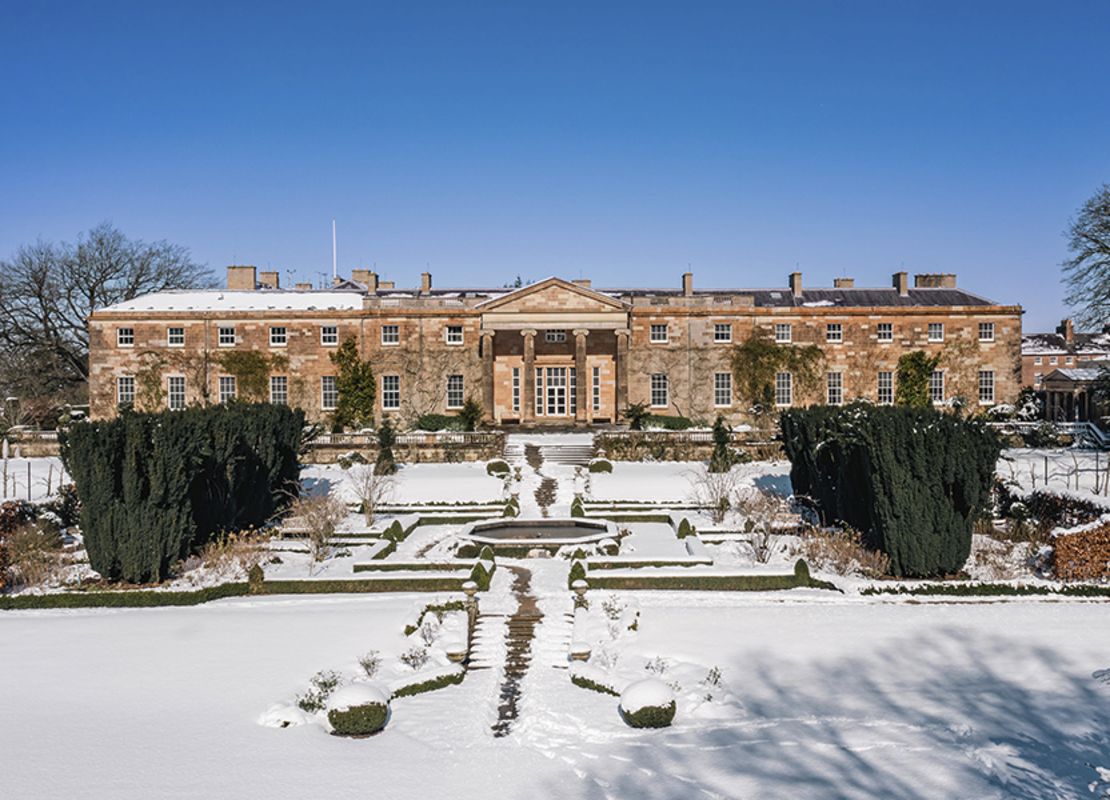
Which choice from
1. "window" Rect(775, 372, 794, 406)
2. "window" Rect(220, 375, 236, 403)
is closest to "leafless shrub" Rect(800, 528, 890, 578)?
"window" Rect(775, 372, 794, 406)

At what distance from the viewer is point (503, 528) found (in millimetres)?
21484

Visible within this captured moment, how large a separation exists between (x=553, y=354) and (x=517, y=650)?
2895 cm

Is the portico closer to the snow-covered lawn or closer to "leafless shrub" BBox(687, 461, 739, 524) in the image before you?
"leafless shrub" BBox(687, 461, 739, 524)

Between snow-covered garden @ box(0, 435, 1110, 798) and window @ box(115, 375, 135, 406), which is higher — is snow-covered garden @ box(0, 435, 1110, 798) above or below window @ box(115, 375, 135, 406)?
below

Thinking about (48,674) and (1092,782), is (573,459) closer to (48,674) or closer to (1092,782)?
(48,674)

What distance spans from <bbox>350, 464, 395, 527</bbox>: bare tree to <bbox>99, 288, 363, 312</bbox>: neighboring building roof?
14459mm

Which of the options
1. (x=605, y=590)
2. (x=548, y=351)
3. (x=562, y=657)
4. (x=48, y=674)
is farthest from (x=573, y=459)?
(x=48, y=674)

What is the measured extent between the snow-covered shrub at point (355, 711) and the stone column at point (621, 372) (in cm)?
2920

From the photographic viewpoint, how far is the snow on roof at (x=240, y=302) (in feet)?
138

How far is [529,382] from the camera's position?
3991cm

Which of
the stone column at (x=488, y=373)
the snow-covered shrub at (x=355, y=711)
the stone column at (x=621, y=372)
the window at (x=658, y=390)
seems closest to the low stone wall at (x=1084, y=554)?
the snow-covered shrub at (x=355, y=711)

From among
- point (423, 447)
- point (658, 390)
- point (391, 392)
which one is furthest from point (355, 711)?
point (658, 390)

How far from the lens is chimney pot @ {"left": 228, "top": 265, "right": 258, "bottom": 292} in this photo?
47.9 meters

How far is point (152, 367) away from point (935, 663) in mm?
39707
